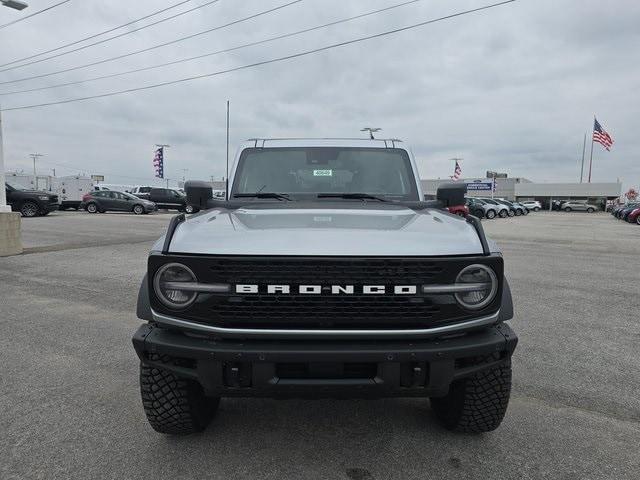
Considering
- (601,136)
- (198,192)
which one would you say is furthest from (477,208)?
(198,192)

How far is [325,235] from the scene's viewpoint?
241 cm

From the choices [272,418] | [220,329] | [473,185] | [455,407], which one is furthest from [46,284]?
[473,185]

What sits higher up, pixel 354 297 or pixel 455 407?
pixel 354 297

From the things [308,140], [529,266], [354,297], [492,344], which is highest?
[308,140]

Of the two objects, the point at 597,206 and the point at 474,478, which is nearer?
the point at 474,478

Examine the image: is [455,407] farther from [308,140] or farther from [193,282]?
[308,140]

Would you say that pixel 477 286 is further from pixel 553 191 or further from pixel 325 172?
pixel 553 191

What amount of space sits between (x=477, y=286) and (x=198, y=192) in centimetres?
233

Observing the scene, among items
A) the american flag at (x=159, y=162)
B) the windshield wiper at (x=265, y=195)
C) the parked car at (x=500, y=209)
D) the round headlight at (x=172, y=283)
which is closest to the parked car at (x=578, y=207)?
the parked car at (x=500, y=209)

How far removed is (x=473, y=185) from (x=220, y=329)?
77669 mm

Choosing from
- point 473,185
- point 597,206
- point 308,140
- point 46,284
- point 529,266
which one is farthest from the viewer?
point 473,185

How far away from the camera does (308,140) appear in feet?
14.4

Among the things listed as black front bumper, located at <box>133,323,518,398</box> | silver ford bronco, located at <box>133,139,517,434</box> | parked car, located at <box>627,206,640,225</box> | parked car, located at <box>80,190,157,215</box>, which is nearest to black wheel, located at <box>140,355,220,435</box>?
silver ford bronco, located at <box>133,139,517,434</box>

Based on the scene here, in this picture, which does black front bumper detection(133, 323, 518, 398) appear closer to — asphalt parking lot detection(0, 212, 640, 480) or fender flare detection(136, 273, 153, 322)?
fender flare detection(136, 273, 153, 322)
